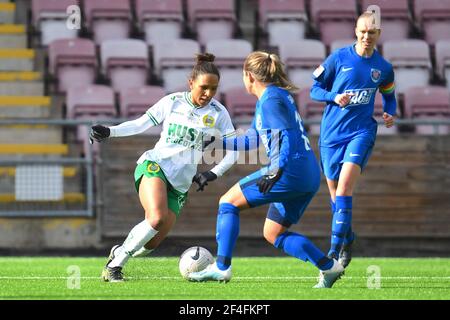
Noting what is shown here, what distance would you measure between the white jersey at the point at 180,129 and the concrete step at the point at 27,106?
784cm


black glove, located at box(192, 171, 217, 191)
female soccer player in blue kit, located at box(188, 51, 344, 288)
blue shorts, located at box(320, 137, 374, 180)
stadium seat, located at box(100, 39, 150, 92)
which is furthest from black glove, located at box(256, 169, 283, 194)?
stadium seat, located at box(100, 39, 150, 92)

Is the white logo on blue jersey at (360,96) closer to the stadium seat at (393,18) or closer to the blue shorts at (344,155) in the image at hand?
the blue shorts at (344,155)

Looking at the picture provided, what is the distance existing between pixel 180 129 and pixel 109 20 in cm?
903

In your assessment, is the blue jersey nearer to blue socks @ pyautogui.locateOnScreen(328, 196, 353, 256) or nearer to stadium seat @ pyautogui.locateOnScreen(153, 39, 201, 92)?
blue socks @ pyautogui.locateOnScreen(328, 196, 353, 256)

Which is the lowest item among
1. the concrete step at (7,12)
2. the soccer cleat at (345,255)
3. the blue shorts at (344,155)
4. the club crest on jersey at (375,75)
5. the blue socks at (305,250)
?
the soccer cleat at (345,255)

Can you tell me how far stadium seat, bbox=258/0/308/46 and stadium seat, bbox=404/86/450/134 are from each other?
8.04 ft

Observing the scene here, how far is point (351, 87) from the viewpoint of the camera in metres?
10.2

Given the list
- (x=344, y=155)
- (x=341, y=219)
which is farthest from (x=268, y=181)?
(x=344, y=155)

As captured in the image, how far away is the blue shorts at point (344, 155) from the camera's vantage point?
10031 mm

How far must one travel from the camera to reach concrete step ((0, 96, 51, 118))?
1662 cm

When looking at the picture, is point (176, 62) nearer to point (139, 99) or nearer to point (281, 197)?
point (139, 99)

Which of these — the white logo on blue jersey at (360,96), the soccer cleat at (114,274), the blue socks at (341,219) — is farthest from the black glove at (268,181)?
the white logo on blue jersey at (360,96)

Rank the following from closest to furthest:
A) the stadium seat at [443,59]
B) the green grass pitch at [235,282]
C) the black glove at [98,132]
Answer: the green grass pitch at [235,282] → the black glove at [98,132] → the stadium seat at [443,59]
